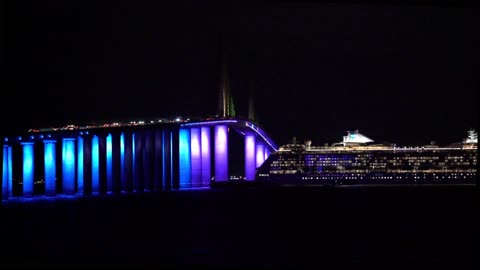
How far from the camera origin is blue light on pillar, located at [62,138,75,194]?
1914 centimetres

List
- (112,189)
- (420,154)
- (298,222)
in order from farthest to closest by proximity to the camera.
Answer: (420,154), (112,189), (298,222)

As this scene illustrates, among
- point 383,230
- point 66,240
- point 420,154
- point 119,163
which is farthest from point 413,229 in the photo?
point 420,154

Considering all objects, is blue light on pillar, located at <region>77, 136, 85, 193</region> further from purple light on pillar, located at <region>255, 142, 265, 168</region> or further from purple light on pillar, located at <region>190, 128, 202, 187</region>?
purple light on pillar, located at <region>255, 142, 265, 168</region>

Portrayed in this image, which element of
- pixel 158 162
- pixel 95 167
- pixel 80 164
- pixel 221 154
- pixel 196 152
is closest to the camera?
pixel 95 167

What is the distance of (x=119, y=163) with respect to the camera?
2011 cm

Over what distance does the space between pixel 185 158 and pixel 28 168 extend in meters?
5.52

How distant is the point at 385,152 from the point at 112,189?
10.5m

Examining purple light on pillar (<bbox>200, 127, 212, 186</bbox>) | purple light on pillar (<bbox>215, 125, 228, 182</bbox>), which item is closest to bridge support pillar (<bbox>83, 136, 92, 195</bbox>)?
purple light on pillar (<bbox>200, 127, 212, 186</bbox>)

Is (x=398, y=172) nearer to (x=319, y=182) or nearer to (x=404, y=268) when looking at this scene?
(x=319, y=182)

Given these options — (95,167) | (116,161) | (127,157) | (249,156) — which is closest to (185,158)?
(127,157)

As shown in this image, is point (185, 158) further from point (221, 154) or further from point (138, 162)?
point (138, 162)

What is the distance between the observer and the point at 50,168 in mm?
18641

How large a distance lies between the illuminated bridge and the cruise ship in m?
1.56

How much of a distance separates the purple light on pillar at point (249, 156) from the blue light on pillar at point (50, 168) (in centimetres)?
707
